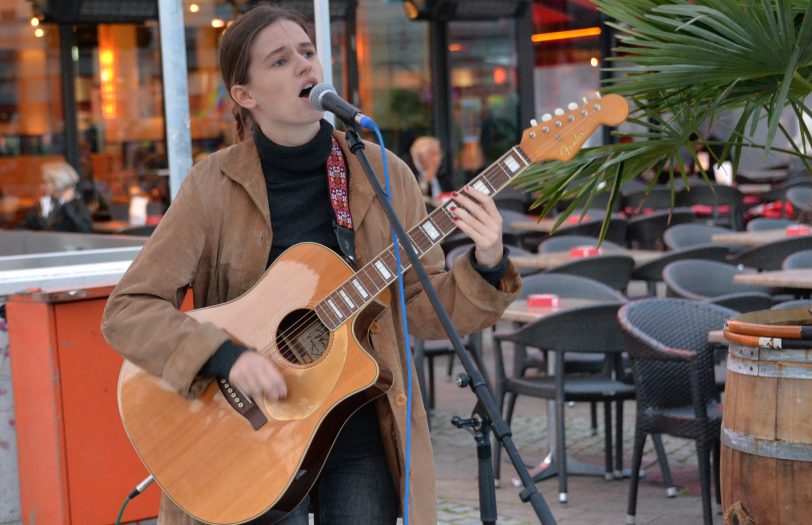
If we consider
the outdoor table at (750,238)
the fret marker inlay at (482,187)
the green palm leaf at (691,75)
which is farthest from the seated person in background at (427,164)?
the fret marker inlay at (482,187)

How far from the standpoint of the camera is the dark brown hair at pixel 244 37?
269 cm

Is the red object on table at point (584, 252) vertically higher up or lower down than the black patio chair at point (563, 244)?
higher up

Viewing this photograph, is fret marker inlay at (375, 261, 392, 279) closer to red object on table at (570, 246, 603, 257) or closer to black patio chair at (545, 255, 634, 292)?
black patio chair at (545, 255, 634, 292)

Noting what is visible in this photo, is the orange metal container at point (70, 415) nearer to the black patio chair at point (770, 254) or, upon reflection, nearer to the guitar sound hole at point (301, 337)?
the guitar sound hole at point (301, 337)

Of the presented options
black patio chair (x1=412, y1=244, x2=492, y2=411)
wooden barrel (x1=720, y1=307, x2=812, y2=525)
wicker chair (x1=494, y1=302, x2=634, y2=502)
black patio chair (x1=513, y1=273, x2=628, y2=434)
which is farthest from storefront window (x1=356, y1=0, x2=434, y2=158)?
wooden barrel (x1=720, y1=307, x2=812, y2=525)

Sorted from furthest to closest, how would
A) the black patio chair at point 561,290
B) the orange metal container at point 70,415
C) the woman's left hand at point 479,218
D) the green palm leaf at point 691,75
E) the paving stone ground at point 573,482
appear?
the black patio chair at point 561,290 → the paving stone ground at point 573,482 → the orange metal container at point 70,415 → the green palm leaf at point 691,75 → the woman's left hand at point 479,218

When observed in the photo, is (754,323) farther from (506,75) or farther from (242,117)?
(506,75)

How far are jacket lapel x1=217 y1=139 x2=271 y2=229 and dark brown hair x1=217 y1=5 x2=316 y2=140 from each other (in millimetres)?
90

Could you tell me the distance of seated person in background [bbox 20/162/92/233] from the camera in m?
9.80

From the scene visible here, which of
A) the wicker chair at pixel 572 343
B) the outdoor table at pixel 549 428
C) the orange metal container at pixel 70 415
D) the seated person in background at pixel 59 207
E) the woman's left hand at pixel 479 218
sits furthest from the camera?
the seated person in background at pixel 59 207

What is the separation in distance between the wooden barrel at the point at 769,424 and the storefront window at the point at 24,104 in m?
8.90

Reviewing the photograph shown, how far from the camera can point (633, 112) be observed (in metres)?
3.51

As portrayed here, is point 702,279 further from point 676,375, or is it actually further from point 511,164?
point 511,164

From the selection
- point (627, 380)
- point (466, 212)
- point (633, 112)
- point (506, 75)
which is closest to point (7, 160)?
point (506, 75)
